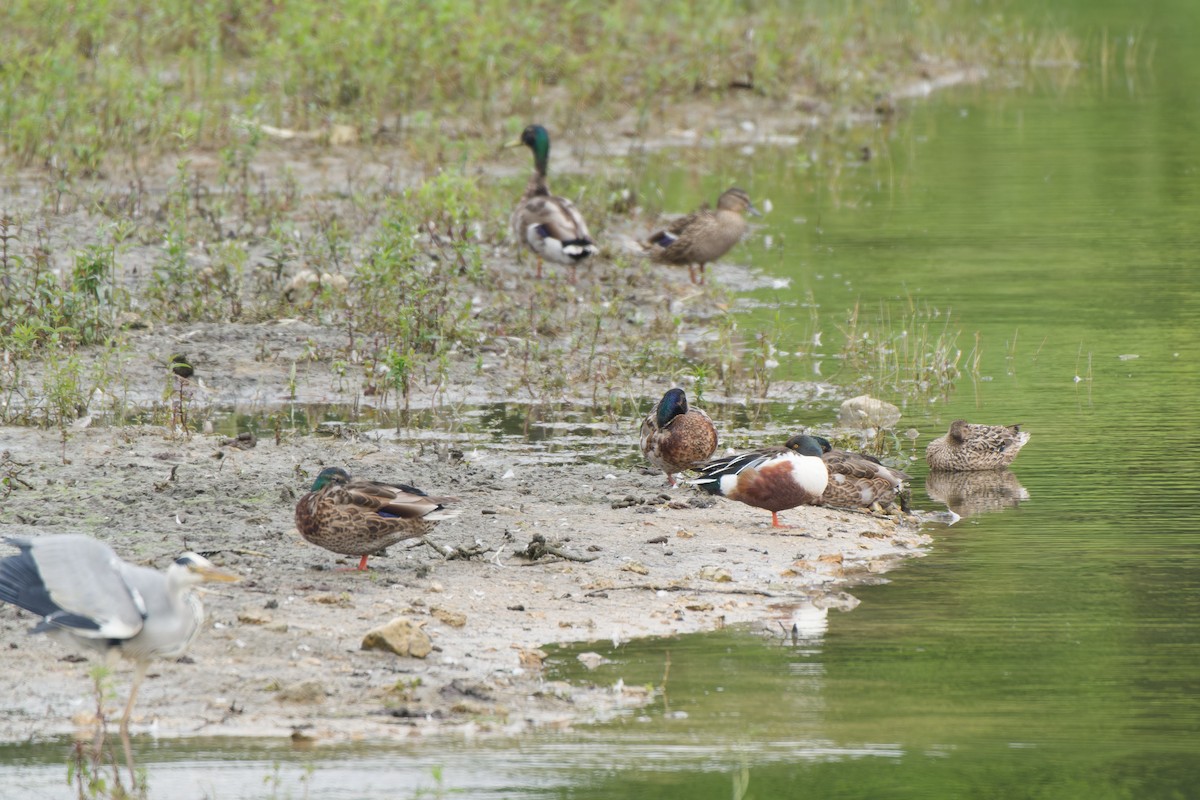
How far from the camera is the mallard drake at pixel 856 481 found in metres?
10.6

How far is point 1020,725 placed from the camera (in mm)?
6926

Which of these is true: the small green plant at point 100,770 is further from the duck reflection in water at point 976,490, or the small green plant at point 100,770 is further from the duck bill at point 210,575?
the duck reflection in water at point 976,490

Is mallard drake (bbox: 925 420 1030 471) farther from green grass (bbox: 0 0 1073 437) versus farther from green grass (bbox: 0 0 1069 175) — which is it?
green grass (bbox: 0 0 1069 175)

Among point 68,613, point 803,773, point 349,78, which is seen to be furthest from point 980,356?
point 349,78

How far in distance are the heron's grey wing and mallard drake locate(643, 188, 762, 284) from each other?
10254 mm

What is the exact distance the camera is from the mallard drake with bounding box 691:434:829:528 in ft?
32.7

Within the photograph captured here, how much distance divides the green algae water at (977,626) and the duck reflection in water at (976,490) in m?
0.03

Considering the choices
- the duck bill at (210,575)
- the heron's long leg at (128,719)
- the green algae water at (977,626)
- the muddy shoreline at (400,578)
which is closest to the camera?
the heron's long leg at (128,719)

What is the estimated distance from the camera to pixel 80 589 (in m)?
6.57

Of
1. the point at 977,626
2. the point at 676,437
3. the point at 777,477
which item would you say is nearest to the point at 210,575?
the point at 977,626

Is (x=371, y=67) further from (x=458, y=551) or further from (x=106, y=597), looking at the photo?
(x=106, y=597)

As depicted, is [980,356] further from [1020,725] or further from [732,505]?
[1020,725]

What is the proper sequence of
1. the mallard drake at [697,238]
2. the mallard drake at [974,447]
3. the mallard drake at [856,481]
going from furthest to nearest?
the mallard drake at [697,238] → the mallard drake at [974,447] → the mallard drake at [856,481]

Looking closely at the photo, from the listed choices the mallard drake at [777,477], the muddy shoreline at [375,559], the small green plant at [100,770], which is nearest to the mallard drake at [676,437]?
the muddy shoreline at [375,559]
